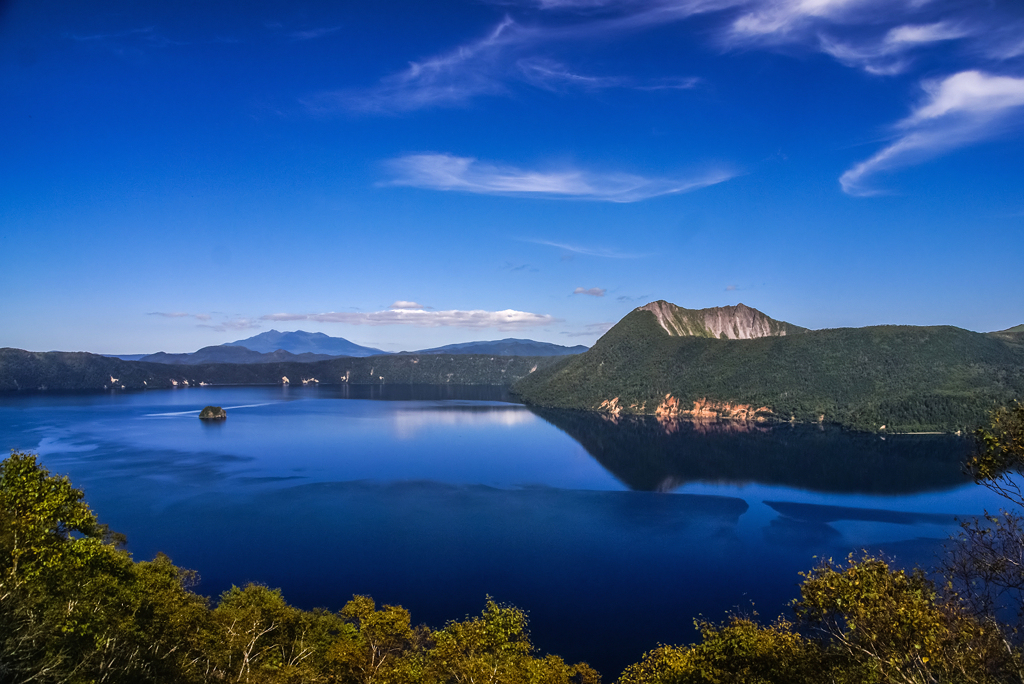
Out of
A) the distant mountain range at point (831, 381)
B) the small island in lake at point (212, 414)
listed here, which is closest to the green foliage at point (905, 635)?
the distant mountain range at point (831, 381)

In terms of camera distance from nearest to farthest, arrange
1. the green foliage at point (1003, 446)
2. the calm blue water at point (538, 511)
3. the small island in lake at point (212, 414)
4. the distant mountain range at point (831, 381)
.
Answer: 1. the green foliage at point (1003, 446)
2. the calm blue water at point (538, 511)
3. the distant mountain range at point (831, 381)
4. the small island in lake at point (212, 414)

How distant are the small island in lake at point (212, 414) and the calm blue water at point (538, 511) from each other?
23.6 m

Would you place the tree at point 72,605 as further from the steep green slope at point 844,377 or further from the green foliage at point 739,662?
the steep green slope at point 844,377

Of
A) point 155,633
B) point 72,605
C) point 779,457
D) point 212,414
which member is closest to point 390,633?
point 155,633

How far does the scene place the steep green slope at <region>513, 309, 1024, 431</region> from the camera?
12269 centimetres

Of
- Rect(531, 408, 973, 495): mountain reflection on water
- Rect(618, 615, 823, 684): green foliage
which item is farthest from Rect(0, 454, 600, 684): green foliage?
Rect(531, 408, 973, 495): mountain reflection on water

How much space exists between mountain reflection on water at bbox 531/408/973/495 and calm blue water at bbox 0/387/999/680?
661mm

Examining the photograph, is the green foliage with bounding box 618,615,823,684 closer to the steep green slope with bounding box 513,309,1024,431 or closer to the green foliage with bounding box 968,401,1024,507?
the green foliage with bounding box 968,401,1024,507

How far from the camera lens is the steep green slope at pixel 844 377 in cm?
12269

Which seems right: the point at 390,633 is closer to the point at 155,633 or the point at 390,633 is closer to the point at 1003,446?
the point at 155,633

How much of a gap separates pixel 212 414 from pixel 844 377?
599 ft

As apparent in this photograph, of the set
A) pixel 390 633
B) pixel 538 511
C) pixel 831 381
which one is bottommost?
pixel 538 511

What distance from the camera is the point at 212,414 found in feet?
516

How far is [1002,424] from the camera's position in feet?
53.5
